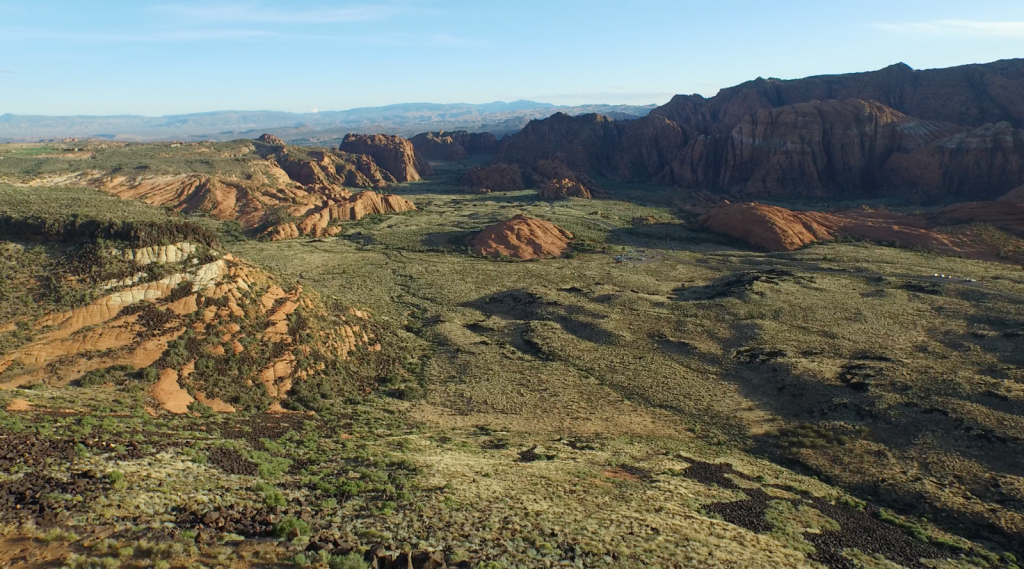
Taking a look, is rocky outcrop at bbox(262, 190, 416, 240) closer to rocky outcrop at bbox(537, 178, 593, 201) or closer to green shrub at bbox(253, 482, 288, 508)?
rocky outcrop at bbox(537, 178, 593, 201)

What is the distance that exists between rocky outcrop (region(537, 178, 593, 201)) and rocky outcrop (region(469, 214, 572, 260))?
4334cm

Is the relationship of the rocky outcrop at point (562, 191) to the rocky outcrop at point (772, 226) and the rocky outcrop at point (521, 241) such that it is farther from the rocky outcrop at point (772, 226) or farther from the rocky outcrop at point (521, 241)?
the rocky outcrop at point (521, 241)

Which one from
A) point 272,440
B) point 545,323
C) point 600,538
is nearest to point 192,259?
point 272,440

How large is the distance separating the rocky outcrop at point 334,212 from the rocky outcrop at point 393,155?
4942cm

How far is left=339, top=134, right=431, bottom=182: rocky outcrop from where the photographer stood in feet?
497

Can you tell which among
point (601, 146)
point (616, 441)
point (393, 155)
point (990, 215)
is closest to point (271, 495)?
point (616, 441)

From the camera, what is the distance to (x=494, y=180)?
431 ft

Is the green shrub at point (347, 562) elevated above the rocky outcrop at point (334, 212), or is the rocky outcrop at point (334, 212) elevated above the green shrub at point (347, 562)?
the rocky outcrop at point (334, 212)

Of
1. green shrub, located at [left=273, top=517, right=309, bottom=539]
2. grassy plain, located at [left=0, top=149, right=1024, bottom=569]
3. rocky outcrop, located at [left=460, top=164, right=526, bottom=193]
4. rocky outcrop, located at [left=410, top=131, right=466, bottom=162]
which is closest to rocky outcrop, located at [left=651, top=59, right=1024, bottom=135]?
rocky outcrop, located at [left=460, top=164, right=526, bottom=193]

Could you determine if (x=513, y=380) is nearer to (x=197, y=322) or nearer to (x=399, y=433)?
(x=399, y=433)

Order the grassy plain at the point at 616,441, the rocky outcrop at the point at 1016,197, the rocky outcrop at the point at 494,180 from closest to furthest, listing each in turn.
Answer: the grassy plain at the point at 616,441 → the rocky outcrop at the point at 1016,197 → the rocky outcrop at the point at 494,180

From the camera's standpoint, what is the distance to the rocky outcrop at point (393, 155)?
497 ft

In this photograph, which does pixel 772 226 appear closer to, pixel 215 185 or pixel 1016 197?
pixel 1016 197

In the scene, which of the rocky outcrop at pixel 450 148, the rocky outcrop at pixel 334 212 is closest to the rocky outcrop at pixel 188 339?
the rocky outcrop at pixel 334 212
